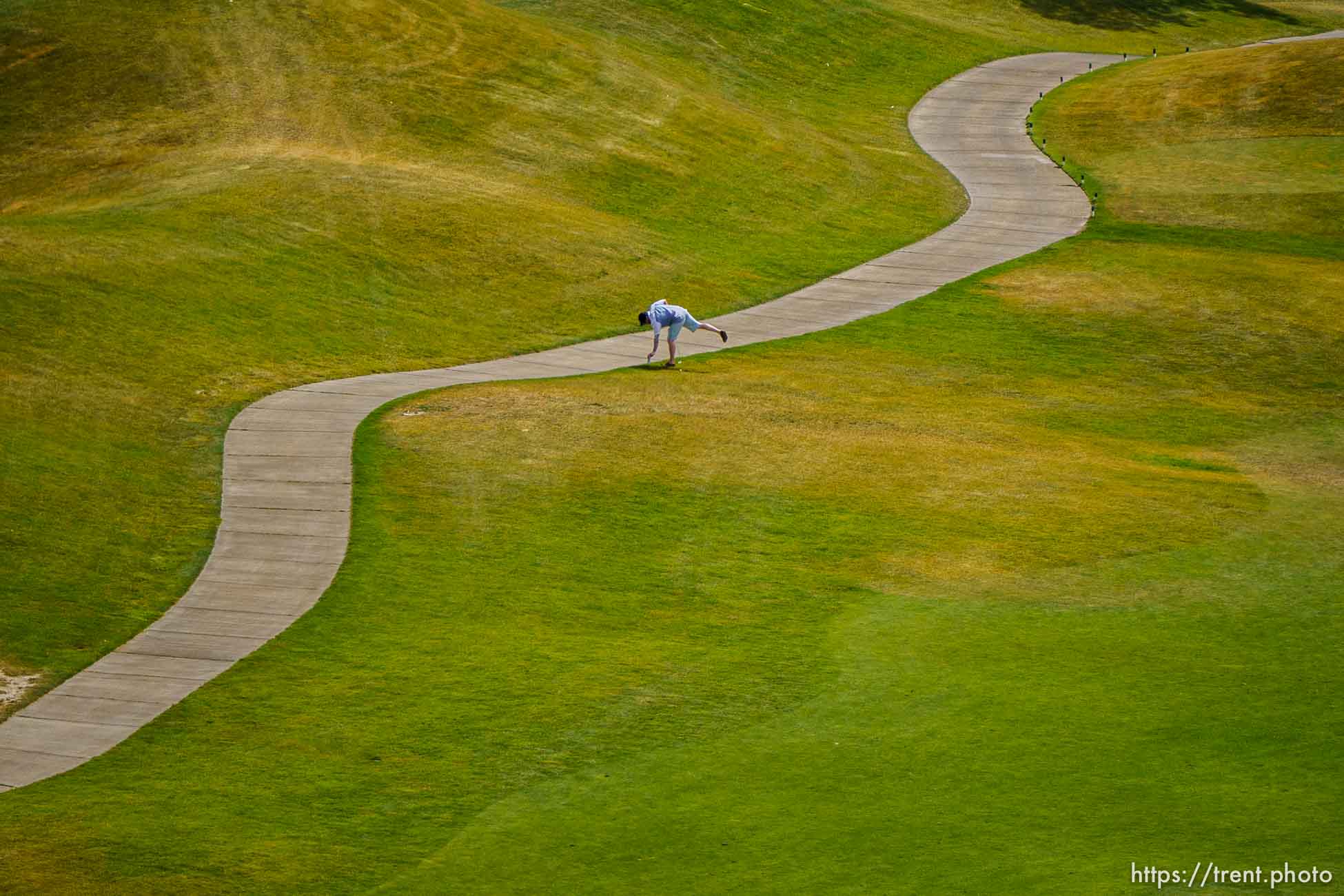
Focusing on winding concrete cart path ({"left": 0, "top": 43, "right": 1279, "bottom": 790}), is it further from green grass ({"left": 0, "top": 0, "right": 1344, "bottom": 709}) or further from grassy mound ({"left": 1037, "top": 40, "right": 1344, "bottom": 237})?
grassy mound ({"left": 1037, "top": 40, "right": 1344, "bottom": 237})

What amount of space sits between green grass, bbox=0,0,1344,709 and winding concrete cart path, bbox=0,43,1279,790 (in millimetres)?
535

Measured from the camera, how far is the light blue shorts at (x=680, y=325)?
1120 inches

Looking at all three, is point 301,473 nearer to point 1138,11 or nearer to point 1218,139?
point 1218,139

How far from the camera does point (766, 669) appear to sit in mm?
16281

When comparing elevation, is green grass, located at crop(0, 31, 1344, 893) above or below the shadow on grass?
below

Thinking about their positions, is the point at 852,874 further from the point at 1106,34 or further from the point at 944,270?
the point at 1106,34

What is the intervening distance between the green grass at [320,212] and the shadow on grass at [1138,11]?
2034cm

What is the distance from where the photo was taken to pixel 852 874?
40.4 feet

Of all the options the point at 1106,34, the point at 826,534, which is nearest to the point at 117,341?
the point at 826,534

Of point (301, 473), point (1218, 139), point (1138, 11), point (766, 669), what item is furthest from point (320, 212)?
point (1138, 11)

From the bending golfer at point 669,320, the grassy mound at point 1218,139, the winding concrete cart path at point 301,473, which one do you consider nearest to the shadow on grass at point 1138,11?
the grassy mound at point 1218,139

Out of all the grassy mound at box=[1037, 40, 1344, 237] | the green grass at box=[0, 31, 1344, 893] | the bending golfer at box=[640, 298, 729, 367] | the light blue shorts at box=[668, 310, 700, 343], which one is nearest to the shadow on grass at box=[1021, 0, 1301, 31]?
the grassy mound at box=[1037, 40, 1344, 237]

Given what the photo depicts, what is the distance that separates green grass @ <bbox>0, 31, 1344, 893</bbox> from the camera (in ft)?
41.8

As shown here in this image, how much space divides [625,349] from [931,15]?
143ft
